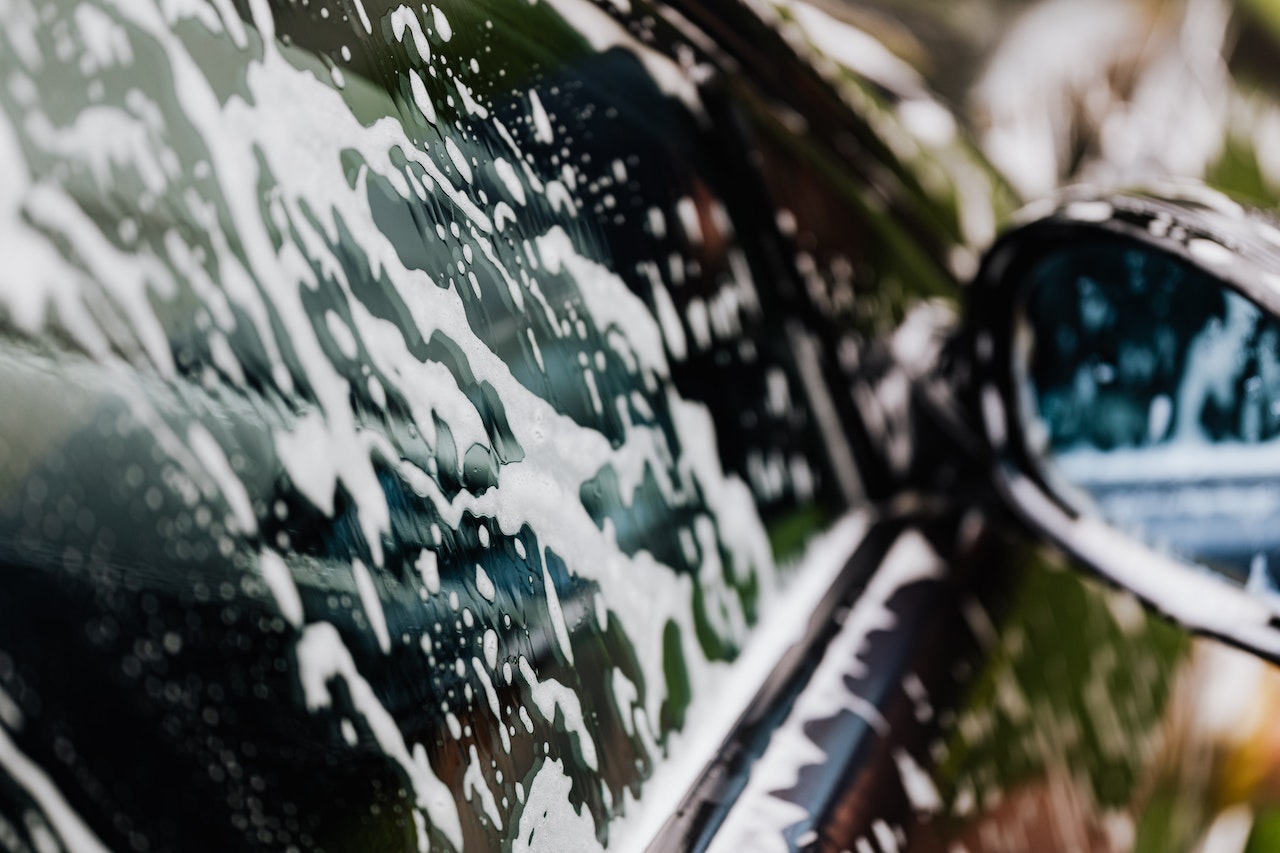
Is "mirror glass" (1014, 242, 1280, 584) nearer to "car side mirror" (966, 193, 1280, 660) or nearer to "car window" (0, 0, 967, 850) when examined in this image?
"car side mirror" (966, 193, 1280, 660)

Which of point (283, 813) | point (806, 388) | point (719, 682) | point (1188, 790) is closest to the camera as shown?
point (283, 813)

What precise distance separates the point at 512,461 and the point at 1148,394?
0.82 meters

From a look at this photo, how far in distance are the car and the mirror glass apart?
5cm

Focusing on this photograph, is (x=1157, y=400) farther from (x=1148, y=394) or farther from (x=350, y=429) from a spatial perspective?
(x=350, y=429)

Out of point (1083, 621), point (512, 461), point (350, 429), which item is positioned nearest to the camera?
point (350, 429)

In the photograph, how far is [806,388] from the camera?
1.33 meters

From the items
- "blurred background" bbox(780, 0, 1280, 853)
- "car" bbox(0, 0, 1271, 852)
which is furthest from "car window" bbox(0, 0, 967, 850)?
"blurred background" bbox(780, 0, 1280, 853)

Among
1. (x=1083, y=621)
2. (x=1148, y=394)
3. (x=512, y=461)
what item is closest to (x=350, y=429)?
(x=512, y=461)

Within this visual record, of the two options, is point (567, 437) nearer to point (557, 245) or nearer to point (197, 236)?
point (557, 245)

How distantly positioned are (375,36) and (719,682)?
71 centimetres

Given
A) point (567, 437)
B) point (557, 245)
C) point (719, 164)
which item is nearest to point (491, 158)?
point (557, 245)

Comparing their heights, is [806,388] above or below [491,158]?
below

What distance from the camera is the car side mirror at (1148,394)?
1021mm

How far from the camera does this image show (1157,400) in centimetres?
122
